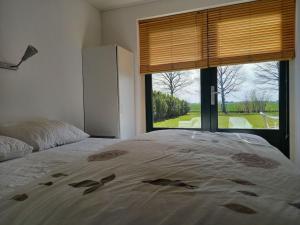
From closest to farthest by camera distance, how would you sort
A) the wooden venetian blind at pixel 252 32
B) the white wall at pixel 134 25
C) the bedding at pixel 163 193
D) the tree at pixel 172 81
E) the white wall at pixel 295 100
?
the bedding at pixel 163 193
the white wall at pixel 295 100
the wooden venetian blind at pixel 252 32
the white wall at pixel 134 25
the tree at pixel 172 81

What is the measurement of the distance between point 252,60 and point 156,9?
1.49m

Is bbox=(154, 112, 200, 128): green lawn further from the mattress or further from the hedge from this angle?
the mattress

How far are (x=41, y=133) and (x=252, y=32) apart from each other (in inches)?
104

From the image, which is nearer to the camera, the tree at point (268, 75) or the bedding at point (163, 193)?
the bedding at point (163, 193)

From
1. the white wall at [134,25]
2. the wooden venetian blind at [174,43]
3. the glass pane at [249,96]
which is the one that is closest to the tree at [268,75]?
the glass pane at [249,96]

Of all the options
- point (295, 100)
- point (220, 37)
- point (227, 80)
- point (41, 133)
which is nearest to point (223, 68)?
point (227, 80)

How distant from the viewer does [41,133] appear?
5.59 feet

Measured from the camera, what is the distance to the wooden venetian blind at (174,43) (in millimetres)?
2852

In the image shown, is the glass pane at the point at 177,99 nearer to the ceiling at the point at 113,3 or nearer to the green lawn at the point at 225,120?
the green lawn at the point at 225,120

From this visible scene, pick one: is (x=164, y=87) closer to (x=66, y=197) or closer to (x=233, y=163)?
(x=233, y=163)

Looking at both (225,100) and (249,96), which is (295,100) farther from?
(225,100)

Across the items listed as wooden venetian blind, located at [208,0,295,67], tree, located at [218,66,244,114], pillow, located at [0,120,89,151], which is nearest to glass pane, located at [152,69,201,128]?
Result: tree, located at [218,66,244,114]

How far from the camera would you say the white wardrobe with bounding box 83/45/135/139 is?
8.84 feet

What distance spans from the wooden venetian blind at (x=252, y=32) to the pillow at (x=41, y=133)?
6.60 ft
